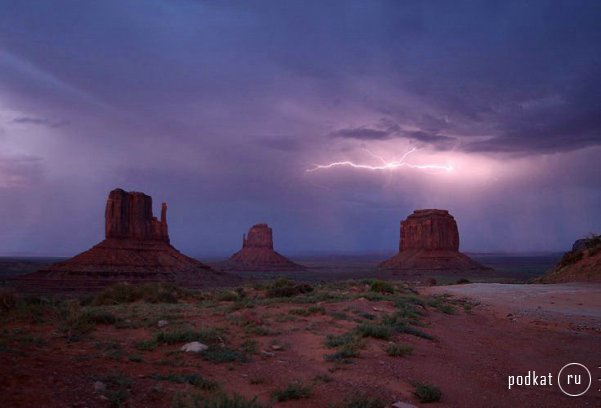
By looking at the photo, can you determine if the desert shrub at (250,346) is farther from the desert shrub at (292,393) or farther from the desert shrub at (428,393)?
the desert shrub at (428,393)

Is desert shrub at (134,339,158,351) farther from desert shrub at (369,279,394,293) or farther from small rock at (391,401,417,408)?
desert shrub at (369,279,394,293)

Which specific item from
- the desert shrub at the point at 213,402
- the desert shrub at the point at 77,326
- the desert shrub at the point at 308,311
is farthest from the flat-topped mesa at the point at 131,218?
the desert shrub at the point at 213,402

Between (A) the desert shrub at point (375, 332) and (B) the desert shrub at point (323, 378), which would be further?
(A) the desert shrub at point (375, 332)

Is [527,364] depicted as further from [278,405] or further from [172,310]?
[172,310]

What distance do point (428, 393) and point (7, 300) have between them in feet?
42.3

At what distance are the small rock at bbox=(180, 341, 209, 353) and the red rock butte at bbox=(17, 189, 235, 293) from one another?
56703 mm

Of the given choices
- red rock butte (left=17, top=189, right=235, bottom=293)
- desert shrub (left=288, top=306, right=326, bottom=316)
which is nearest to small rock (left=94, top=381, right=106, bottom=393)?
desert shrub (left=288, top=306, right=326, bottom=316)

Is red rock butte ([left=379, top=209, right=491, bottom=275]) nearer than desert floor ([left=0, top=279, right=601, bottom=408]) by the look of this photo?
No

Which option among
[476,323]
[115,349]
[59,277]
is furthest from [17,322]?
[59,277]

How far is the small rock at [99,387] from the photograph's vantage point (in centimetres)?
580

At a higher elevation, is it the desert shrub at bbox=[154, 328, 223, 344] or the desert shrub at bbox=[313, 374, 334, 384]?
the desert shrub at bbox=[154, 328, 223, 344]

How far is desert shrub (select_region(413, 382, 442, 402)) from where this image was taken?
693cm

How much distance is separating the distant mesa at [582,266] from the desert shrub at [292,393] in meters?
29.0

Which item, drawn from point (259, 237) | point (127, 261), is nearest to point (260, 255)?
point (259, 237)
